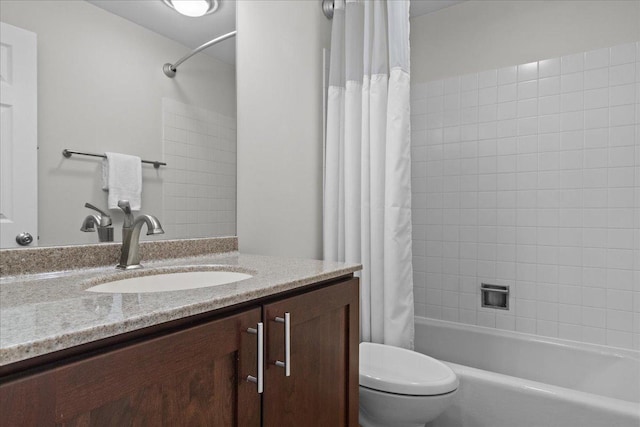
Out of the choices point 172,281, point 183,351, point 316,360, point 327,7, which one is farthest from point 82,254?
point 327,7

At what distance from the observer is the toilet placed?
1293 millimetres

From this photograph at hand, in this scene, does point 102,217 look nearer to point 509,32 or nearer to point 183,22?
point 183,22

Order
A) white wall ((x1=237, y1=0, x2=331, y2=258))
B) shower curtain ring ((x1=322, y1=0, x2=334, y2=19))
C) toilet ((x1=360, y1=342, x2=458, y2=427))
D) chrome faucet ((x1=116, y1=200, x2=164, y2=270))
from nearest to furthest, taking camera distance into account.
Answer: chrome faucet ((x1=116, y1=200, x2=164, y2=270)) → toilet ((x1=360, y1=342, x2=458, y2=427)) → white wall ((x1=237, y1=0, x2=331, y2=258)) → shower curtain ring ((x1=322, y1=0, x2=334, y2=19))

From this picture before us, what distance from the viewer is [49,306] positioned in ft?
2.07

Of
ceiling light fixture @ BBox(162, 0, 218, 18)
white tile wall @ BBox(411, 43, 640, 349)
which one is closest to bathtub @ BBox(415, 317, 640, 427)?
white tile wall @ BBox(411, 43, 640, 349)

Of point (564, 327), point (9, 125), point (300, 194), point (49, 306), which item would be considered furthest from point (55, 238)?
point (564, 327)

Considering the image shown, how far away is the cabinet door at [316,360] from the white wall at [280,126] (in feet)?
2.08

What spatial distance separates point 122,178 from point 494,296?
2.02m

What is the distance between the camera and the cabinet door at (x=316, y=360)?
0.82 meters

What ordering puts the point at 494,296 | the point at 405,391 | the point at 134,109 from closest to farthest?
1. the point at 134,109
2. the point at 405,391
3. the point at 494,296

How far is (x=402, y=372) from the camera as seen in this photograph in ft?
4.86

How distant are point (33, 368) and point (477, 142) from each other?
231cm

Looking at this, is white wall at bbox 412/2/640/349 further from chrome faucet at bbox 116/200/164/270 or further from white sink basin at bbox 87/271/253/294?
chrome faucet at bbox 116/200/164/270

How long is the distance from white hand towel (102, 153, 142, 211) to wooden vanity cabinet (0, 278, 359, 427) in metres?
0.65
